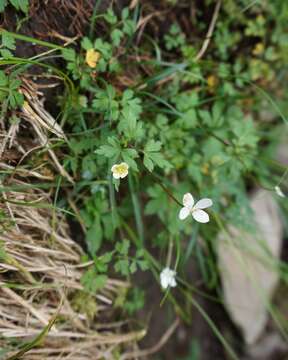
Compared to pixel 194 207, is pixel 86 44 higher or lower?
higher

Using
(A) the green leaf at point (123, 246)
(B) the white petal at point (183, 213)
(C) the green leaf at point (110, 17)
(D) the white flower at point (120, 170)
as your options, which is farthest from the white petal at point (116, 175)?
(C) the green leaf at point (110, 17)

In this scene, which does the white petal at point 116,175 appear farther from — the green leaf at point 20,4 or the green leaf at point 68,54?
the green leaf at point 20,4

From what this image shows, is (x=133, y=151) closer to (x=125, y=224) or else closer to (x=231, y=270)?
(x=125, y=224)

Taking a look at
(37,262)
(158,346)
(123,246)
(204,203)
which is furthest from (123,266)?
(158,346)

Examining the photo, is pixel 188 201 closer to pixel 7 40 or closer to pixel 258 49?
pixel 7 40

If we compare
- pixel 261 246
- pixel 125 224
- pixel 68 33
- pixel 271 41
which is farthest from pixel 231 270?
pixel 68 33

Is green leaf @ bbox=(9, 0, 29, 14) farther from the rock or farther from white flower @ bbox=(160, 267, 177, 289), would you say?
the rock
